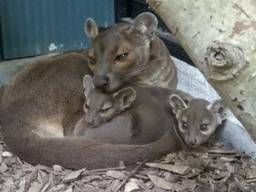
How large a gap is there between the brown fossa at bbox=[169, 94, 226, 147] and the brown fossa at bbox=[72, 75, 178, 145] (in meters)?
0.09

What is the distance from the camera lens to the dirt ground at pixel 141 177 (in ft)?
11.3

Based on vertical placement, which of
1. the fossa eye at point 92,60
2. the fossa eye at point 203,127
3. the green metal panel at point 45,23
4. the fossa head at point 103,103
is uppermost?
the green metal panel at point 45,23

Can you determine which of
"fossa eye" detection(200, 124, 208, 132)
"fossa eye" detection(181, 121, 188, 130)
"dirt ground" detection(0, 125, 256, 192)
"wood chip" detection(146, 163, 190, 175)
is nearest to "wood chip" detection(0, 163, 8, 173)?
"dirt ground" detection(0, 125, 256, 192)

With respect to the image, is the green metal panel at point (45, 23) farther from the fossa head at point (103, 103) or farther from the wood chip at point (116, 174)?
the wood chip at point (116, 174)

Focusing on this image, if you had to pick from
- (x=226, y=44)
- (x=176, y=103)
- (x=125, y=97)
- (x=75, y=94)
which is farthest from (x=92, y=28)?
(x=226, y=44)

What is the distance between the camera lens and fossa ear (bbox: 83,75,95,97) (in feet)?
13.0

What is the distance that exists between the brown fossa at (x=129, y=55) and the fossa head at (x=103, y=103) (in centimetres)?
8

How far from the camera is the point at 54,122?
404cm

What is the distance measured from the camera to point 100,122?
3.82m

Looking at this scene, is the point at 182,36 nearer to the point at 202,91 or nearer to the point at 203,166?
the point at 203,166

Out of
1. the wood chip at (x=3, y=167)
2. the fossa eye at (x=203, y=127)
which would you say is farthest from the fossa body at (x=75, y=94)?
the fossa eye at (x=203, y=127)

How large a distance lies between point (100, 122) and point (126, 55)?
2.15ft

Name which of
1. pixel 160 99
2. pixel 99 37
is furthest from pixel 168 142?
pixel 99 37

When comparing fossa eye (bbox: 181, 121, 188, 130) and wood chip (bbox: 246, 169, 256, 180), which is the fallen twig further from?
wood chip (bbox: 246, 169, 256, 180)
